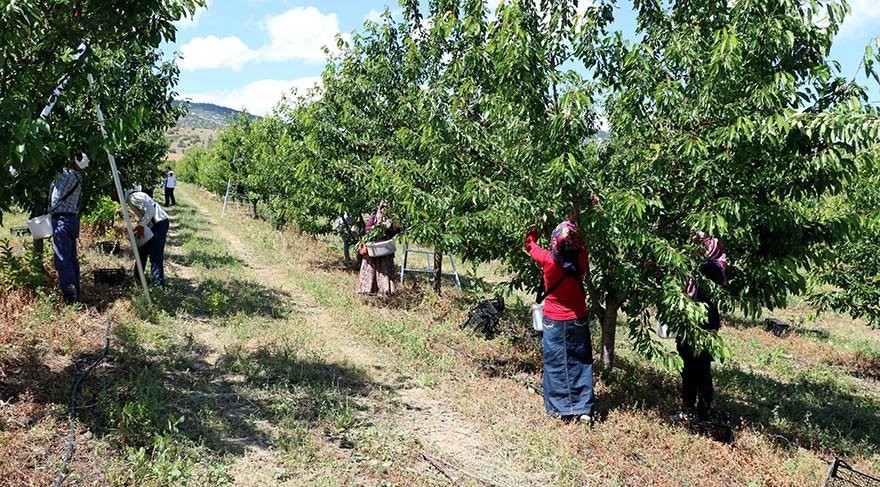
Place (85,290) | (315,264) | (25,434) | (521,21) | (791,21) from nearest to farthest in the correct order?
(25,434) < (791,21) < (521,21) < (85,290) < (315,264)

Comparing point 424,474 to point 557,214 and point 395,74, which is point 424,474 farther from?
point 395,74

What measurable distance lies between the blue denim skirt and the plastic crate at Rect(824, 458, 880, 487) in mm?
1914

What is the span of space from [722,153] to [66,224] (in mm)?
6784

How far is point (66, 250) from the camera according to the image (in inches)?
258

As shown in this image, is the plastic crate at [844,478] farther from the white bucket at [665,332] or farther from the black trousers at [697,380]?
the white bucket at [665,332]

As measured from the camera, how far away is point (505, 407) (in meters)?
5.68

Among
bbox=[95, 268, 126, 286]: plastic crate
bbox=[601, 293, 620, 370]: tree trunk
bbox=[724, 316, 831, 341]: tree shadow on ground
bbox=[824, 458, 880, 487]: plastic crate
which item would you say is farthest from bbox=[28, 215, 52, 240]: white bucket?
bbox=[724, 316, 831, 341]: tree shadow on ground

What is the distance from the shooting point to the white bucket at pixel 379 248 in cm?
985

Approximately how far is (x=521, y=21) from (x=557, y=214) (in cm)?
186

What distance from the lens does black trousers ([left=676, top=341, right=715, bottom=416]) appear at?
575 cm

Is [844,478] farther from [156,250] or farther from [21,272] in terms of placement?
[156,250]

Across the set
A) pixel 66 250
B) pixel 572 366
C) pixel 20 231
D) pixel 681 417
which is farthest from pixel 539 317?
pixel 20 231

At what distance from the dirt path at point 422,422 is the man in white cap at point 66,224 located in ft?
5.07

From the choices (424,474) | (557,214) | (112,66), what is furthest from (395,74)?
(424,474)
